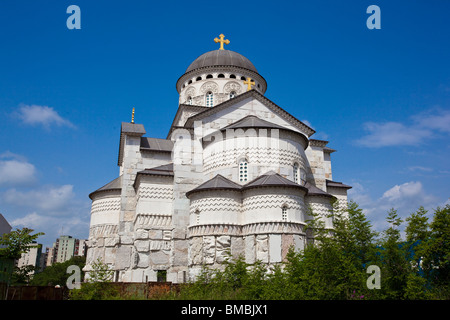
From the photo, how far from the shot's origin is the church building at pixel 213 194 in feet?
63.6

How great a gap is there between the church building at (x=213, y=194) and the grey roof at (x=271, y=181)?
0.17 feet

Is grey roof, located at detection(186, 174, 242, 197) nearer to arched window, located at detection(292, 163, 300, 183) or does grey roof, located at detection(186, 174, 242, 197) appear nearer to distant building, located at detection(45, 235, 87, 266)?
arched window, located at detection(292, 163, 300, 183)

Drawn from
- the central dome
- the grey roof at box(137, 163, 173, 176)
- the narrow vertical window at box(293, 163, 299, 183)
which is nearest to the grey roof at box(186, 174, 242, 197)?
the grey roof at box(137, 163, 173, 176)

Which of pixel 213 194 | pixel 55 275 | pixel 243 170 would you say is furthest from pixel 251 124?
pixel 55 275

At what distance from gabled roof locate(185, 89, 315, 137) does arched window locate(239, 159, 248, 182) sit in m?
4.19

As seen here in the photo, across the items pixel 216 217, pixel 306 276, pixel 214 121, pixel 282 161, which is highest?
pixel 214 121

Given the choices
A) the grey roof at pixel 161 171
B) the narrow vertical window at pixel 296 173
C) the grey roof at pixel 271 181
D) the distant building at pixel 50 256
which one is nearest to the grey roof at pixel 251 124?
the narrow vertical window at pixel 296 173

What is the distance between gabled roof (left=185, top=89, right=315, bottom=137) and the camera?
23.7 m

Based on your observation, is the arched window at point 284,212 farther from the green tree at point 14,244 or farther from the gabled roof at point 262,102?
the green tree at point 14,244

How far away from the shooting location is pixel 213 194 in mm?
20125
